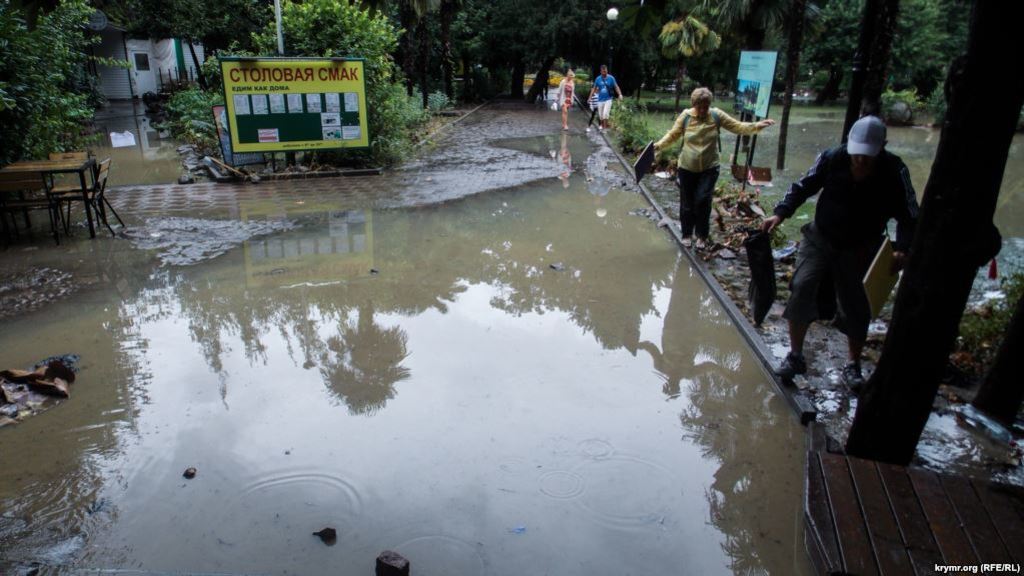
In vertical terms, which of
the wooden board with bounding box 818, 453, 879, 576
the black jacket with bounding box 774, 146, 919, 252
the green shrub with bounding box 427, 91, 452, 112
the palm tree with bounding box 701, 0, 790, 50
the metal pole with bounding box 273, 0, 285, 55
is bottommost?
the wooden board with bounding box 818, 453, 879, 576

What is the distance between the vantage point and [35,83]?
9.20 metres

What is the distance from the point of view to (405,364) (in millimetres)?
5316

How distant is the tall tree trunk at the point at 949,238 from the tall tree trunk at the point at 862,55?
4.91m

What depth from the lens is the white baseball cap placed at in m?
4.09

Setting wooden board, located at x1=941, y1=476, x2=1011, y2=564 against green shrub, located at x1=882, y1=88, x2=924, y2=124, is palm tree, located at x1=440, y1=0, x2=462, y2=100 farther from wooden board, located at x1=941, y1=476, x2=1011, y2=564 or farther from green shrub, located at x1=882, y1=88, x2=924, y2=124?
wooden board, located at x1=941, y1=476, x2=1011, y2=564

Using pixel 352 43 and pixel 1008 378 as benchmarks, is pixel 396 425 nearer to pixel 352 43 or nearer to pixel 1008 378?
pixel 1008 378

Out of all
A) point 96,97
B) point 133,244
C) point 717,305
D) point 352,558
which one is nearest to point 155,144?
point 96,97

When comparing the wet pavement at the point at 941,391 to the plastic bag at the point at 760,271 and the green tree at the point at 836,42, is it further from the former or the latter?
the green tree at the point at 836,42

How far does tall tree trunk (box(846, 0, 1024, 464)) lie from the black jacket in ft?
3.21

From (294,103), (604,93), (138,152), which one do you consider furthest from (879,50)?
(138,152)

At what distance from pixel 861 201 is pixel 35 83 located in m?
10.4

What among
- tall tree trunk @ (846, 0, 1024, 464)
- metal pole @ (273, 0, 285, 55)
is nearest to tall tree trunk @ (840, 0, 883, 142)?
tall tree trunk @ (846, 0, 1024, 464)

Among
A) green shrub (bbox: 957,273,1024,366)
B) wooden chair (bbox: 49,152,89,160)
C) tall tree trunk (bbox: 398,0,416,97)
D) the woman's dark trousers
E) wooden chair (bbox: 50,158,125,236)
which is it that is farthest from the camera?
tall tree trunk (bbox: 398,0,416,97)

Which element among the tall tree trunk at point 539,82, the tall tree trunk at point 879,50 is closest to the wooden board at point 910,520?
the tall tree trunk at point 879,50
